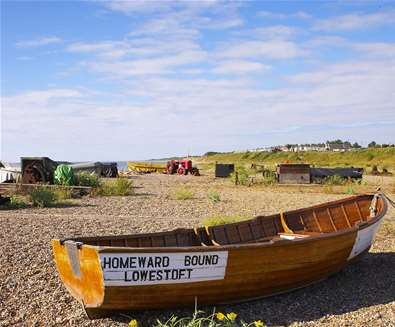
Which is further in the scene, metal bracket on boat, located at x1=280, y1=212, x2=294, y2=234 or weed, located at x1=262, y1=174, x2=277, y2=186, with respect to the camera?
weed, located at x1=262, y1=174, x2=277, y2=186

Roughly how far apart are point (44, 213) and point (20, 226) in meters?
2.89

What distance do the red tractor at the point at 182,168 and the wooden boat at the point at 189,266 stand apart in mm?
34832

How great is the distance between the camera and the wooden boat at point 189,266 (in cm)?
648

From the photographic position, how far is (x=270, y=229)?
10250 millimetres

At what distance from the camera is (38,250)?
414 inches

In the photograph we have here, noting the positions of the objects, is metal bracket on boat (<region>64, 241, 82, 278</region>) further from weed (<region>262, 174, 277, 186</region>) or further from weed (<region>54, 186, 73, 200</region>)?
weed (<region>262, 174, 277, 186</region>)

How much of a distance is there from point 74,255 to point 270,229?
472 centimetres

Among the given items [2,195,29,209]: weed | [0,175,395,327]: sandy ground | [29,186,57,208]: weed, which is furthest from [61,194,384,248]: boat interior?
[2,195,29,209]: weed

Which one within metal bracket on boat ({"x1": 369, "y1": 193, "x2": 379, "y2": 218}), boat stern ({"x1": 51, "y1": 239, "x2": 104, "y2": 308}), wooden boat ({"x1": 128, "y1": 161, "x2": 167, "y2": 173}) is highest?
wooden boat ({"x1": 128, "y1": 161, "x2": 167, "y2": 173})

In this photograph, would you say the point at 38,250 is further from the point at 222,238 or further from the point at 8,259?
the point at 222,238

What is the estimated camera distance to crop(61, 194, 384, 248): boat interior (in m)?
8.15

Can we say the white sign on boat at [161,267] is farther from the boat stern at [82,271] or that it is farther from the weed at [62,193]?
the weed at [62,193]

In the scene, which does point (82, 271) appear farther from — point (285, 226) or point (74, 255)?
point (285, 226)

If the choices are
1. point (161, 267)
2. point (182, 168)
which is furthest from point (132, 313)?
point (182, 168)
